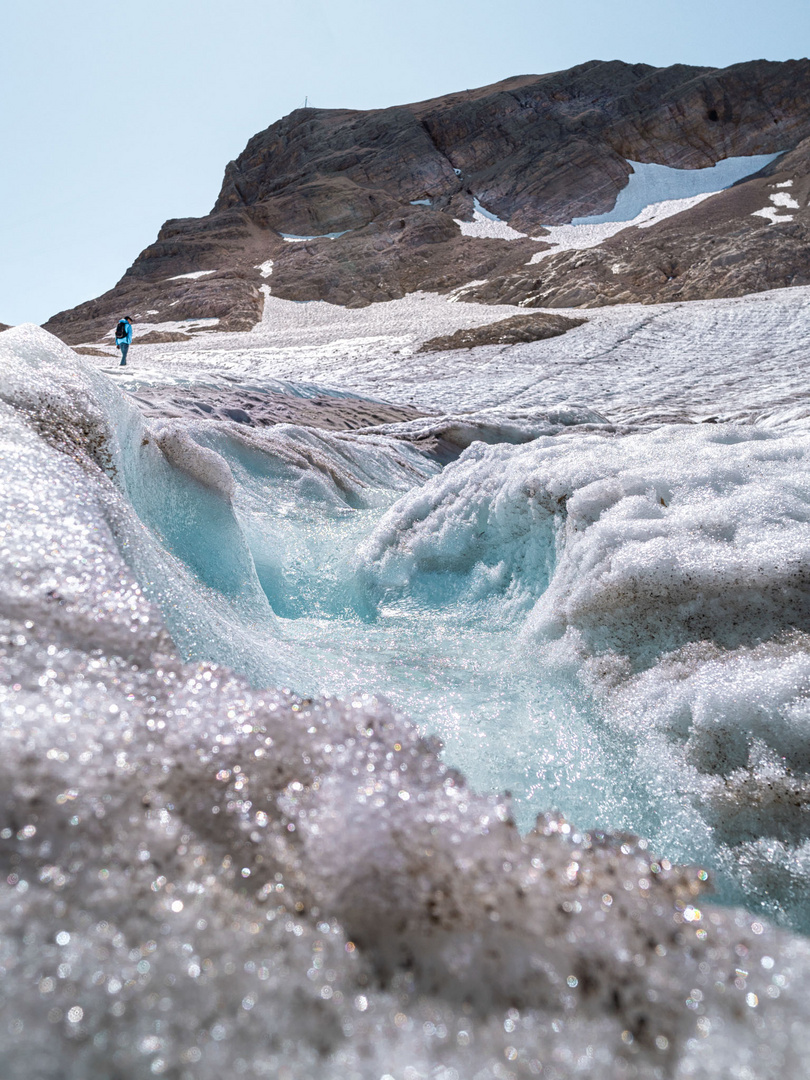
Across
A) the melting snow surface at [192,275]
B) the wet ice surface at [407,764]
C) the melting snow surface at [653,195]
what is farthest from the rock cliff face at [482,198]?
the wet ice surface at [407,764]

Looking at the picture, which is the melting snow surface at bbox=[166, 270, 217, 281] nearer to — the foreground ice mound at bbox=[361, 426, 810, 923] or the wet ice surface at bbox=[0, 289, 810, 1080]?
the wet ice surface at bbox=[0, 289, 810, 1080]

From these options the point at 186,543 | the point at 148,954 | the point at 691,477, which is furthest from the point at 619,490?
the point at 148,954

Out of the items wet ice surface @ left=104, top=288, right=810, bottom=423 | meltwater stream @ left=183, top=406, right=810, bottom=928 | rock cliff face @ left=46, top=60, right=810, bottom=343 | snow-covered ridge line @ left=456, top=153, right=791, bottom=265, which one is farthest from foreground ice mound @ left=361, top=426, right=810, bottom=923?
snow-covered ridge line @ left=456, top=153, right=791, bottom=265

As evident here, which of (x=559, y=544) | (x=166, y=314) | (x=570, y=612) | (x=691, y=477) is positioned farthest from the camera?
(x=166, y=314)

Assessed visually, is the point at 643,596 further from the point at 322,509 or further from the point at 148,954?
the point at 322,509

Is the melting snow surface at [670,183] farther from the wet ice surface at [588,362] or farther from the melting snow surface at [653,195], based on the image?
the wet ice surface at [588,362]
